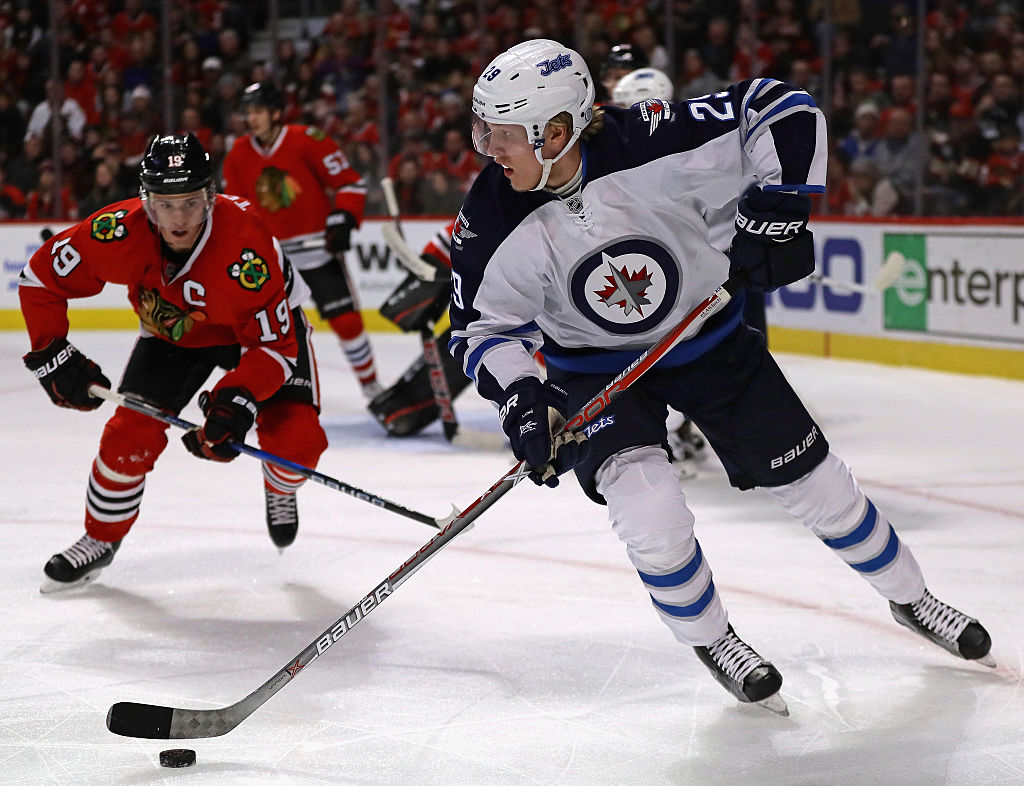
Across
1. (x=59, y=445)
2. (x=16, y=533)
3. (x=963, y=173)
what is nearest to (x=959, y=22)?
(x=963, y=173)

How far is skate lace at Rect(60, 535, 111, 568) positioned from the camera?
291 cm

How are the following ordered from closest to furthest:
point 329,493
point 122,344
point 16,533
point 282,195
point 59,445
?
1. point 16,533
2. point 329,493
3. point 59,445
4. point 282,195
5. point 122,344

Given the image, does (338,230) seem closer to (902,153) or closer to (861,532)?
(902,153)

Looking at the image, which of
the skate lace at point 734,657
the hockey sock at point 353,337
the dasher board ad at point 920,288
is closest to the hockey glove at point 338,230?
the hockey sock at point 353,337

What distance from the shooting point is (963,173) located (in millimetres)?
5910

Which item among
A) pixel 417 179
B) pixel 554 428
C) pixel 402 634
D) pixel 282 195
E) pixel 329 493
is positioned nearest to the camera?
pixel 554 428

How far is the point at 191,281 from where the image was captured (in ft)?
9.02

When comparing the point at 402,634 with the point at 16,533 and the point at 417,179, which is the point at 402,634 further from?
the point at 417,179

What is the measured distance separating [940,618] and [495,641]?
0.84 m

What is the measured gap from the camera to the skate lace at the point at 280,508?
3102mm

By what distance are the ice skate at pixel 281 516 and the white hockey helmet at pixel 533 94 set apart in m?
1.31

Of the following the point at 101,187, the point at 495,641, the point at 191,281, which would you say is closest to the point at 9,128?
the point at 101,187

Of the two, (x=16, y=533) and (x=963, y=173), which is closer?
(x=16, y=533)

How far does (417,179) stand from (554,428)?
6.12 metres
